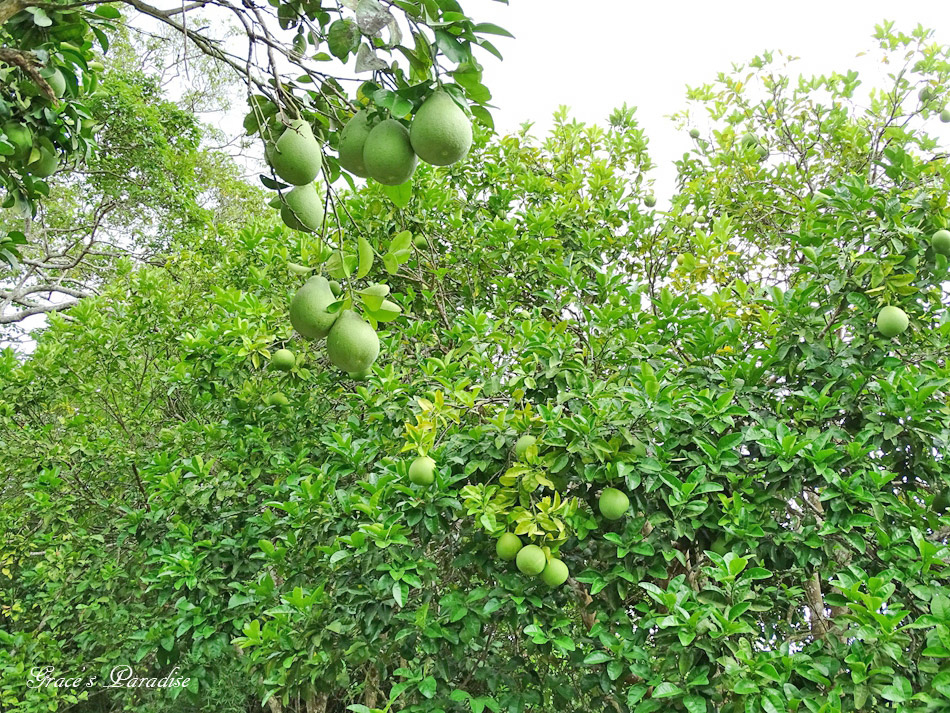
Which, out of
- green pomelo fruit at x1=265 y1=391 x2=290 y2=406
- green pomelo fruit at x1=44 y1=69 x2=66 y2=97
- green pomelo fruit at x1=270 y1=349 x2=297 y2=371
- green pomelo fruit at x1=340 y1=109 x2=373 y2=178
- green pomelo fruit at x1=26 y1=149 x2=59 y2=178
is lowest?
green pomelo fruit at x1=265 y1=391 x2=290 y2=406

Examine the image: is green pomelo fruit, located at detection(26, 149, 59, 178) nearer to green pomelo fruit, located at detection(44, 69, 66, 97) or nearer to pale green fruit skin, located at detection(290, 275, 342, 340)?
green pomelo fruit, located at detection(44, 69, 66, 97)

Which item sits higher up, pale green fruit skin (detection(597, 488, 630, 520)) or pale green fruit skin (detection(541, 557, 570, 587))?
pale green fruit skin (detection(597, 488, 630, 520))

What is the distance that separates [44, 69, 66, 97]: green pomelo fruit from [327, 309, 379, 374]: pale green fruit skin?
1.10m

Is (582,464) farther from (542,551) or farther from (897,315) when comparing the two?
(897,315)

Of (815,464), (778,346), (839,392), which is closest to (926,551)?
(815,464)

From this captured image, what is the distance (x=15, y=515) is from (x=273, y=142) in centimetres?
435

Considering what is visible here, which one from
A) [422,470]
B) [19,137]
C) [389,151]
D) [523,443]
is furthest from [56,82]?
[523,443]

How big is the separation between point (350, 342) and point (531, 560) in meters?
1.17

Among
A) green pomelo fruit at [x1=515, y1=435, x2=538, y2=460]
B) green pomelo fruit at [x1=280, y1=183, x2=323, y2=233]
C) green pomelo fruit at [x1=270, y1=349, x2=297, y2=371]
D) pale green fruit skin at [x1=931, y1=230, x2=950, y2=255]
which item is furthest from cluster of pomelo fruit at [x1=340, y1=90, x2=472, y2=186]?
pale green fruit skin at [x1=931, y1=230, x2=950, y2=255]

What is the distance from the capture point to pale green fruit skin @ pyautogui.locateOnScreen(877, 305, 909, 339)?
2.26 m

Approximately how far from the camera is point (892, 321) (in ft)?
7.41

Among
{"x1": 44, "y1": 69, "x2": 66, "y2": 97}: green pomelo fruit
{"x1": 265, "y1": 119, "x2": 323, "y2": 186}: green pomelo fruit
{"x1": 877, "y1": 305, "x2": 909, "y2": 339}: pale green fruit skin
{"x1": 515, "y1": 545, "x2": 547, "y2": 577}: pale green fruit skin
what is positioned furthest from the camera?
{"x1": 877, "y1": 305, "x2": 909, "y2": 339}: pale green fruit skin

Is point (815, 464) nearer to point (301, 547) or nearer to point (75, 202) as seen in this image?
point (301, 547)

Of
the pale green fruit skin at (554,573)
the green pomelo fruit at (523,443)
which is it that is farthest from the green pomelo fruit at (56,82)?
the pale green fruit skin at (554,573)
